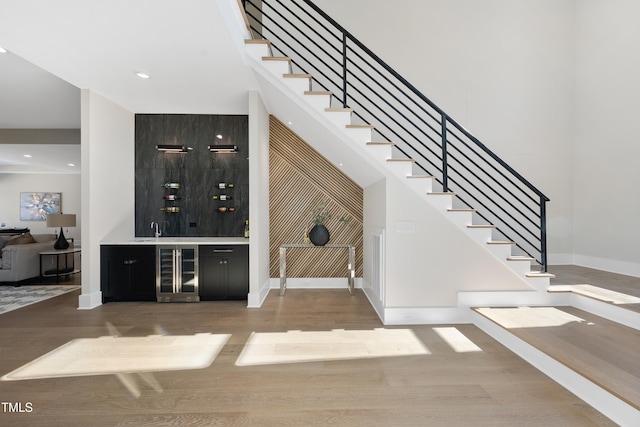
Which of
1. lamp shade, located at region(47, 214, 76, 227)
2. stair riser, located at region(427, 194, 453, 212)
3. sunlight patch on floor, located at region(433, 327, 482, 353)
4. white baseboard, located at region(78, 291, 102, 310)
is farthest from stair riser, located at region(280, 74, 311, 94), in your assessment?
lamp shade, located at region(47, 214, 76, 227)

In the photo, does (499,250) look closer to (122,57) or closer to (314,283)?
(314,283)

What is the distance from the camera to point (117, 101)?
14.9 ft

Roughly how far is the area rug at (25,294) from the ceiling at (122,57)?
3146 mm

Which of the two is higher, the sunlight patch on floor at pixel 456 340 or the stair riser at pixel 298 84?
the stair riser at pixel 298 84

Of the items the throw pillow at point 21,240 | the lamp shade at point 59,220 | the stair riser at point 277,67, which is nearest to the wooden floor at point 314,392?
the stair riser at point 277,67

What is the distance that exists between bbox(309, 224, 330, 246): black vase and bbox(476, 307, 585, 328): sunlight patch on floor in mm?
2361

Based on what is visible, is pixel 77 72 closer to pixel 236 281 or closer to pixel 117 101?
pixel 117 101

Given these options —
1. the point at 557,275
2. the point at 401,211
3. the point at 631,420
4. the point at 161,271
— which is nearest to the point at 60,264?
the point at 161,271

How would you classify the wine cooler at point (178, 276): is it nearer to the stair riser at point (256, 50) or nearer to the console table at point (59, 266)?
the stair riser at point (256, 50)

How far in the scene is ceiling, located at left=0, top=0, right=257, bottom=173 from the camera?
2.50 m

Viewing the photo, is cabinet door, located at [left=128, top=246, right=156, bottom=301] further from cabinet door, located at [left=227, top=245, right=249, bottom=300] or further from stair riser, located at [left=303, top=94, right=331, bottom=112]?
stair riser, located at [left=303, top=94, right=331, bottom=112]

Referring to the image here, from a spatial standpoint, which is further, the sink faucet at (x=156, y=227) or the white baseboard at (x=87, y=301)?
the sink faucet at (x=156, y=227)

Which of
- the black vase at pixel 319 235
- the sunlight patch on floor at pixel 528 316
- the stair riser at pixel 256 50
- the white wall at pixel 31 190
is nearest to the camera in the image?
the sunlight patch on floor at pixel 528 316

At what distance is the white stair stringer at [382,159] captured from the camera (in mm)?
3537
